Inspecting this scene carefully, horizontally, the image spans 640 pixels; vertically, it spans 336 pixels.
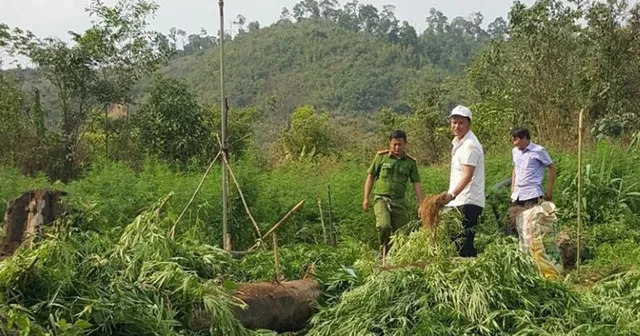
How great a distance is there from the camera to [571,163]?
936 cm

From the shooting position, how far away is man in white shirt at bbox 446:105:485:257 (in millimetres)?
5738

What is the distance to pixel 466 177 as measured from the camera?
574 cm

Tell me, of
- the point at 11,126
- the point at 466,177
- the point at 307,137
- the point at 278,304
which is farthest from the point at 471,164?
the point at 307,137

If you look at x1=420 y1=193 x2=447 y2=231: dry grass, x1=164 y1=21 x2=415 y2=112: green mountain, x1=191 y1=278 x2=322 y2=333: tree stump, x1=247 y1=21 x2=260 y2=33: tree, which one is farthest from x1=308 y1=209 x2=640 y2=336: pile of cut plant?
x1=247 y1=21 x2=260 y2=33: tree

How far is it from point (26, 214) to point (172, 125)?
8.44 meters

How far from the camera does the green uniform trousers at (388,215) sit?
644 cm

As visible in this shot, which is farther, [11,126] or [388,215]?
[11,126]

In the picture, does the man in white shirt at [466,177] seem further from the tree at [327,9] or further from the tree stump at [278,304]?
the tree at [327,9]

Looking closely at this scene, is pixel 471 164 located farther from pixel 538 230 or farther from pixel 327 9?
pixel 327 9

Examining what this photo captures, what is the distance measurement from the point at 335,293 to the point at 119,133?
31.3ft

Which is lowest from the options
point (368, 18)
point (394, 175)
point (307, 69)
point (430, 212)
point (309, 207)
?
point (309, 207)

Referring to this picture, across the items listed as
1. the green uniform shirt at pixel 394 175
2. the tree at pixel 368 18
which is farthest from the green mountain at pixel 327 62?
the green uniform shirt at pixel 394 175

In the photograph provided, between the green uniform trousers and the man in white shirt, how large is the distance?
27.8 inches

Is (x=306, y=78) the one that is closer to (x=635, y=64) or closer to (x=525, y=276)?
(x=635, y=64)
